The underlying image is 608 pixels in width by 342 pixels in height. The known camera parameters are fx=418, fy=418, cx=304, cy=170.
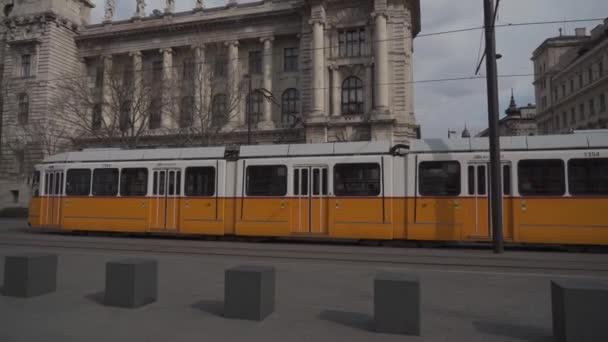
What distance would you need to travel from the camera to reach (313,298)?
6.87 m

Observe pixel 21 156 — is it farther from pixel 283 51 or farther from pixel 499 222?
pixel 499 222

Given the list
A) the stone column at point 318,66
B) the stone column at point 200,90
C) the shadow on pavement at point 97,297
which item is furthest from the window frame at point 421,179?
the stone column at point 318,66

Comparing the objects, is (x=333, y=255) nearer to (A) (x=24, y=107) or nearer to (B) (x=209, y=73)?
(B) (x=209, y=73)

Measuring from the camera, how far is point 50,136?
116 feet

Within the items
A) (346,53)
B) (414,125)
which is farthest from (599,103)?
(346,53)

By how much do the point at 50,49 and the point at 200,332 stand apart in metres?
49.4

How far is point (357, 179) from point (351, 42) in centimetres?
2680

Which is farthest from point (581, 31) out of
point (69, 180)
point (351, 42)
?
point (69, 180)

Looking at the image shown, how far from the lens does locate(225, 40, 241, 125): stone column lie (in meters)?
29.5

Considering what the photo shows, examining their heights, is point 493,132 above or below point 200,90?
below

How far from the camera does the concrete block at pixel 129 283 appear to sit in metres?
6.11

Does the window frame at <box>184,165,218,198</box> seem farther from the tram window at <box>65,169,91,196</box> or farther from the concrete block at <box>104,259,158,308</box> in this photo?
the concrete block at <box>104,259,158,308</box>

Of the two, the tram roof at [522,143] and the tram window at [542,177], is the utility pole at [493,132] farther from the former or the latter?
the tram window at [542,177]

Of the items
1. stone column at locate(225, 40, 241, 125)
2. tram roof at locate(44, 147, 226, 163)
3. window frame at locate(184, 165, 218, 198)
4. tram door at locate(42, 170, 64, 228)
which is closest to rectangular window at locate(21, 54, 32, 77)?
stone column at locate(225, 40, 241, 125)
